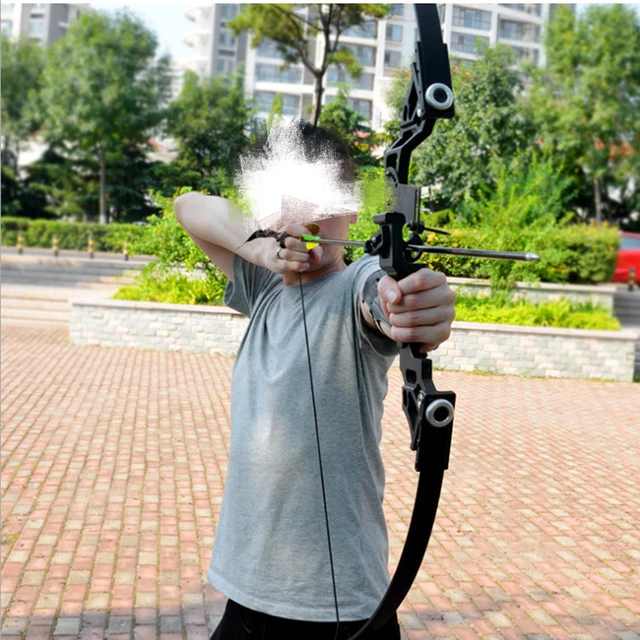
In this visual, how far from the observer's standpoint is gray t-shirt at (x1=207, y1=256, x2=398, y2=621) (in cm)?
154

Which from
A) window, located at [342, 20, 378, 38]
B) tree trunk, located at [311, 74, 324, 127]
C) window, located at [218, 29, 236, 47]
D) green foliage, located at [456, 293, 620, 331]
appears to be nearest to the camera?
tree trunk, located at [311, 74, 324, 127]

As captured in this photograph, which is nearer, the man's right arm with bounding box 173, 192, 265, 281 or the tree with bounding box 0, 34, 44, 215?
the man's right arm with bounding box 173, 192, 265, 281

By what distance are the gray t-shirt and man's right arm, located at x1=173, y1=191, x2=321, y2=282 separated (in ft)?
0.34

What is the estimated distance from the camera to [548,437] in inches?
269

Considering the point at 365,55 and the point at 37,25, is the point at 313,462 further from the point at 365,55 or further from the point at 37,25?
the point at 37,25

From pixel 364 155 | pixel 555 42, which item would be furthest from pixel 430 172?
pixel 555 42

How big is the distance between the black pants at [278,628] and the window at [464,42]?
1.12 meters

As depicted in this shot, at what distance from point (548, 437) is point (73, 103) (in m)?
29.0

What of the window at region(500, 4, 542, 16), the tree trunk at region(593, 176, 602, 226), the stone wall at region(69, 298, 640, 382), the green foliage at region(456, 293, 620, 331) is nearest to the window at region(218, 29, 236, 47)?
the tree trunk at region(593, 176, 602, 226)

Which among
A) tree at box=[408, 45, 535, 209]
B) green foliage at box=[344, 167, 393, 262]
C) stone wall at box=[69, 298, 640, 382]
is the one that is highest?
tree at box=[408, 45, 535, 209]

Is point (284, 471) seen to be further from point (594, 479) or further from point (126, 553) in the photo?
point (594, 479)

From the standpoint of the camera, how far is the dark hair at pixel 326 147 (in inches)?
57.7

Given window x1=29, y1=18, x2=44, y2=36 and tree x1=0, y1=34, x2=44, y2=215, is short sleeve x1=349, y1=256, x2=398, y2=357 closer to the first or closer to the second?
tree x1=0, y1=34, x2=44, y2=215

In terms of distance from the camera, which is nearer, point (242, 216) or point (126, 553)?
point (242, 216)
